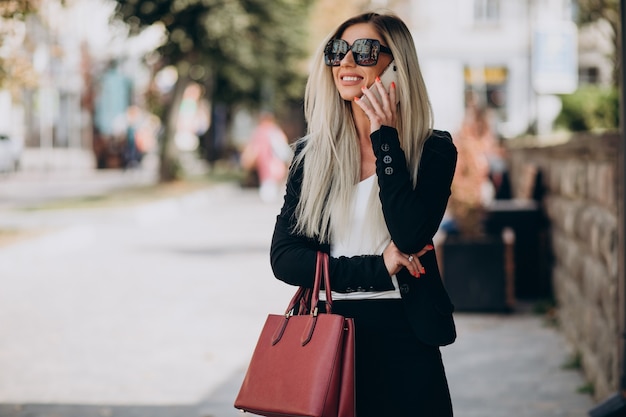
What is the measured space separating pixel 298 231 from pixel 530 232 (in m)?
7.74

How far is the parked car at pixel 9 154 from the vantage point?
3473 cm

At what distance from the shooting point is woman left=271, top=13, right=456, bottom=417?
117 inches

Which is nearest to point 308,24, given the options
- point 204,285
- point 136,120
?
point 136,120

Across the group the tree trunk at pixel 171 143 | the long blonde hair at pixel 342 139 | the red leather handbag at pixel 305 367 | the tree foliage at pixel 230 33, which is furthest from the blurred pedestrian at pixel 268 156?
the red leather handbag at pixel 305 367

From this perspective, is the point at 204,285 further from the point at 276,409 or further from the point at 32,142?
the point at 32,142

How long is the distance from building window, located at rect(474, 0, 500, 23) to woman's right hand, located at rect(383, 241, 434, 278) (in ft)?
155

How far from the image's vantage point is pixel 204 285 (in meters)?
11.8

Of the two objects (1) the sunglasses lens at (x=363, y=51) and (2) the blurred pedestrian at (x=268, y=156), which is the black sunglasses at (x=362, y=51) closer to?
(1) the sunglasses lens at (x=363, y=51)

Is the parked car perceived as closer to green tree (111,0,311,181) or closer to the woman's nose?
green tree (111,0,311,181)

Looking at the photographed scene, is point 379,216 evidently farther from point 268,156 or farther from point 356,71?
point 268,156

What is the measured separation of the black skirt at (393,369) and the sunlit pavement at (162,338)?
3.19 m

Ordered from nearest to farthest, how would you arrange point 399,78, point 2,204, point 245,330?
point 399,78
point 245,330
point 2,204

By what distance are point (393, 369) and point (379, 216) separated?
43cm

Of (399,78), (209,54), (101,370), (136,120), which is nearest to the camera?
(399,78)
